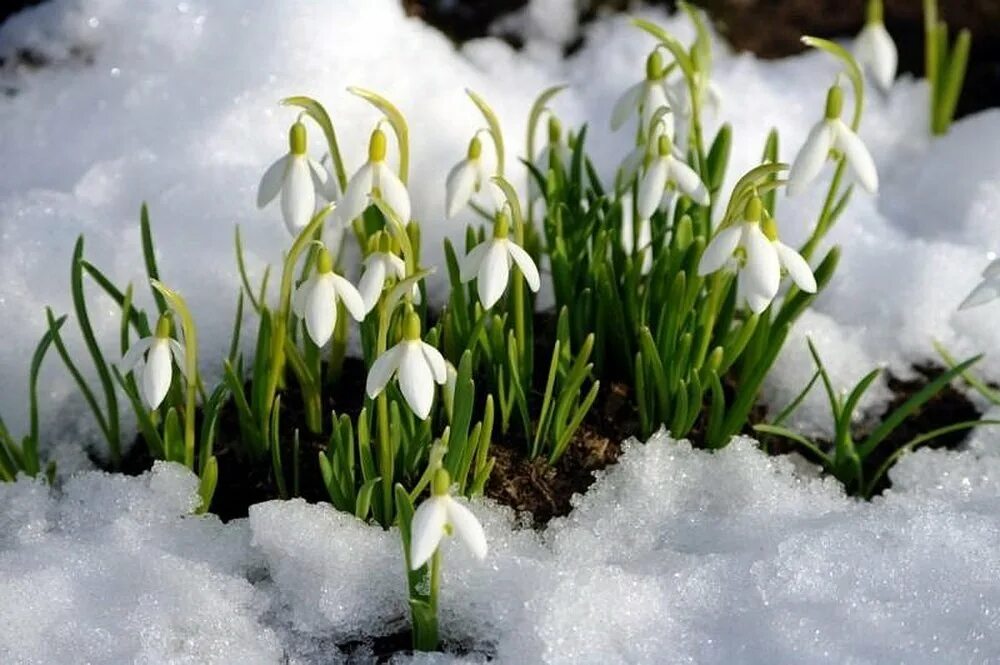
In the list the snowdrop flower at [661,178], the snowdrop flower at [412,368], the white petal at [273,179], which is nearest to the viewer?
the snowdrop flower at [412,368]

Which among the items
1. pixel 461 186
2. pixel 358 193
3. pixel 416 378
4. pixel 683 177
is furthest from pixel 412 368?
pixel 683 177

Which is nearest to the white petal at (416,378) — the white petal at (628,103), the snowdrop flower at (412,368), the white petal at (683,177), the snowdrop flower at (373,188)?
the snowdrop flower at (412,368)

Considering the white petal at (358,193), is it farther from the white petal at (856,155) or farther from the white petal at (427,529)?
the white petal at (856,155)

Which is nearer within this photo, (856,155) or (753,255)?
(753,255)

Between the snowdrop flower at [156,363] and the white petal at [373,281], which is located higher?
the white petal at [373,281]

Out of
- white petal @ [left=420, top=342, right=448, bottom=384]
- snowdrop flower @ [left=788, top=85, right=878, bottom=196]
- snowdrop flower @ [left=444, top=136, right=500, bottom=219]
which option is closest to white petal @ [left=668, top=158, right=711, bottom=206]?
snowdrop flower @ [left=788, top=85, right=878, bottom=196]

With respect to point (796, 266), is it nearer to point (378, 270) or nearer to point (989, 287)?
point (989, 287)
